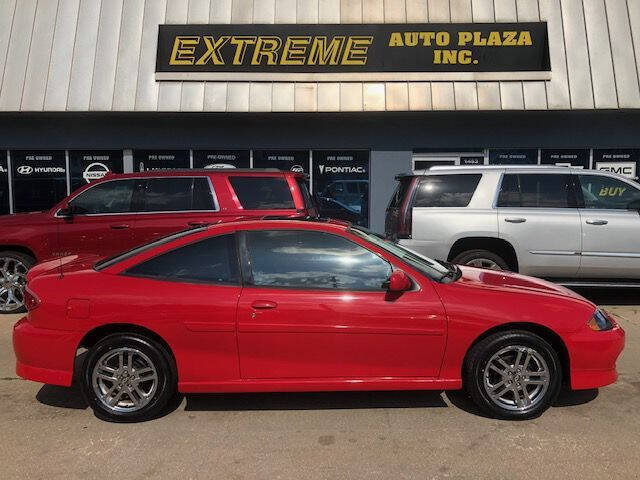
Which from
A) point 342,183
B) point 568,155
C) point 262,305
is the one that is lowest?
point 262,305

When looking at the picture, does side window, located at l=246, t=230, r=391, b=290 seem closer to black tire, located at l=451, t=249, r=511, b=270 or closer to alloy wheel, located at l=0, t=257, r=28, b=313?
black tire, located at l=451, t=249, r=511, b=270

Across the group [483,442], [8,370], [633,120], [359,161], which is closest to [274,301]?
[483,442]

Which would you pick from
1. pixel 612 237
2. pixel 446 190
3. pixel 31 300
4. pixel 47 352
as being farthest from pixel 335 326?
pixel 612 237

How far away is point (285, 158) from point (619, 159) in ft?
24.2

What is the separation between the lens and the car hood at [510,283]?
4.00 meters

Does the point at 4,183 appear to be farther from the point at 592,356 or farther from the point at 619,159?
the point at 619,159

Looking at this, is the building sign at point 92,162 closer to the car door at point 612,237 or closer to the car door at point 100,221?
the car door at point 100,221

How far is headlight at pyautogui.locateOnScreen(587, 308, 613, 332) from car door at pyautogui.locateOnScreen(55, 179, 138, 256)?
5211mm

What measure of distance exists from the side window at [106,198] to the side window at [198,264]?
327 cm

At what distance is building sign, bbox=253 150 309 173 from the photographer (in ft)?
39.4

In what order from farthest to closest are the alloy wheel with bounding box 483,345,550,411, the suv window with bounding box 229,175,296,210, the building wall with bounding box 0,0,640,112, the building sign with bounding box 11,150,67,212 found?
the building sign with bounding box 11,150,67,212
the building wall with bounding box 0,0,640,112
the suv window with bounding box 229,175,296,210
the alloy wheel with bounding box 483,345,550,411

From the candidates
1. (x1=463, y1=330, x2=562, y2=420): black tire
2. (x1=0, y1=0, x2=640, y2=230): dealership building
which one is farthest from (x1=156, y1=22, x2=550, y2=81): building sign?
(x1=463, y1=330, x2=562, y2=420): black tire

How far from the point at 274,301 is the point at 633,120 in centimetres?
1106

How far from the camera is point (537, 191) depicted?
7066 millimetres
